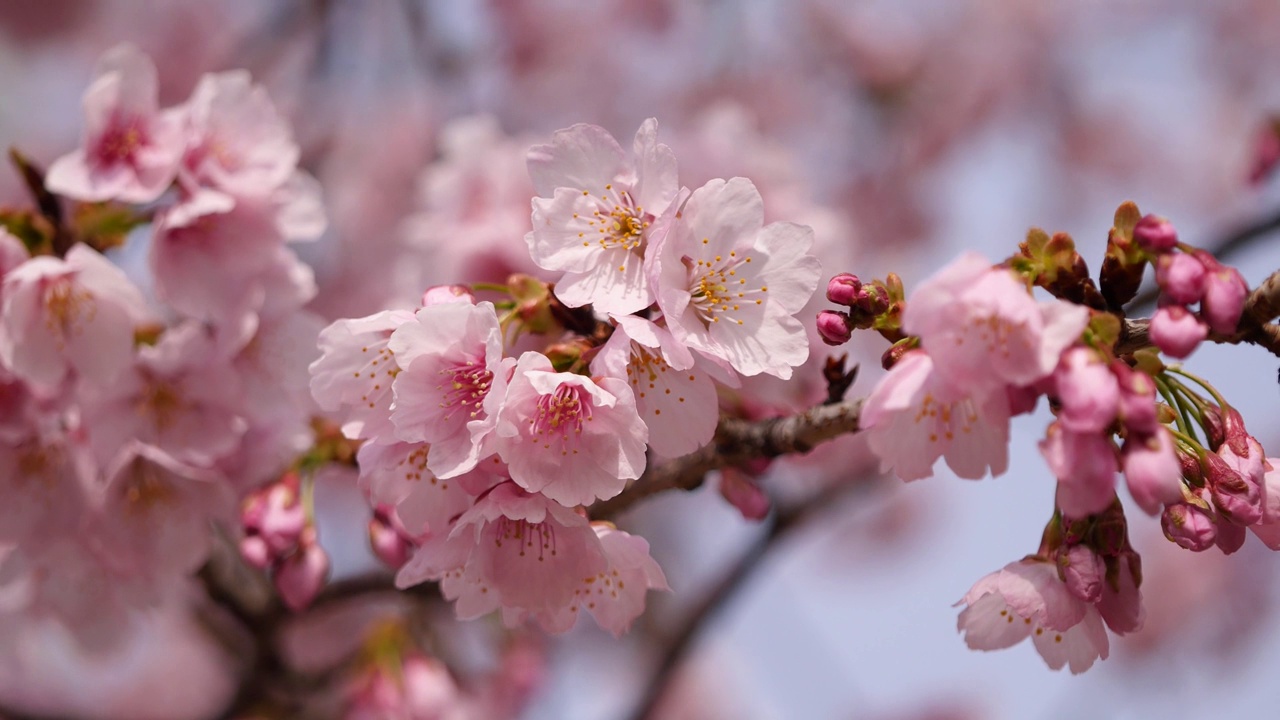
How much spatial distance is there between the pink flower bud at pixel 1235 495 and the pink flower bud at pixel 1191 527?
0.07ft

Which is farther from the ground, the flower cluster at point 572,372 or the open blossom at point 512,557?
the flower cluster at point 572,372

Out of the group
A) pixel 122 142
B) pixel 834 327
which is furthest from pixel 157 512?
pixel 834 327

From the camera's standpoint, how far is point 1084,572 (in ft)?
3.36

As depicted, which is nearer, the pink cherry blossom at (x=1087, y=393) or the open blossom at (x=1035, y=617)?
the pink cherry blossom at (x=1087, y=393)

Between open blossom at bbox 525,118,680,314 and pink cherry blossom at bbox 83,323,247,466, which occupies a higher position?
open blossom at bbox 525,118,680,314

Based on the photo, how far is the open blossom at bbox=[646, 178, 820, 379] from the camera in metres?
1.10

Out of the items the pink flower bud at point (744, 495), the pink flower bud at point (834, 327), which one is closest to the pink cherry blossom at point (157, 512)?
the pink flower bud at point (744, 495)

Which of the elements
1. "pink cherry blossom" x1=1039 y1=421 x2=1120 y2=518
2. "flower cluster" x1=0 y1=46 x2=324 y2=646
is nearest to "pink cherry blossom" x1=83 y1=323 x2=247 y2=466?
"flower cluster" x1=0 y1=46 x2=324 y2=646

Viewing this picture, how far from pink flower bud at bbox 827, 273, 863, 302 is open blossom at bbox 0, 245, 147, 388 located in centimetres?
120

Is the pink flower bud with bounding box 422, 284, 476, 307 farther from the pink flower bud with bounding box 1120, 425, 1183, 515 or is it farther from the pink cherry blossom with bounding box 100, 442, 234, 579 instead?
the pink cherry blossom with bounding box 100, 442, 234, 579

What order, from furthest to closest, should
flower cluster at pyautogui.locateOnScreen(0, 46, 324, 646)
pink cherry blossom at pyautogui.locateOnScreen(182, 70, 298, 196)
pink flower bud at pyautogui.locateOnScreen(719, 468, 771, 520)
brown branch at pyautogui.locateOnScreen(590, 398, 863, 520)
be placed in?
1. pink cherry blossom at pyautogui.locateOnScreen(182, 70, 298, 196)
2. flower cluster at pyautogui.locateOnScreen(0, 46, 324, 646)
3. pink flower bud at pyautogui.locateOnScreen(719, 468, 771, 520)
4. brown branch at pyautogui.locateOnScreen(590, 398, 863, 520)

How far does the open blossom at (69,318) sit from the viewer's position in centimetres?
148

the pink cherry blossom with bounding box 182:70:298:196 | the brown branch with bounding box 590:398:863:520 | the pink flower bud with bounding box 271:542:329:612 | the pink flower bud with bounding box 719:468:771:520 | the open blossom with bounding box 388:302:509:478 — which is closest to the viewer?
the open blossom with bounding box 388:302:509:478

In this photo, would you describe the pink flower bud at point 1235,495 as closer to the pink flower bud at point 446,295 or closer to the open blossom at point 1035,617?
the open blossom at point 1035,617
